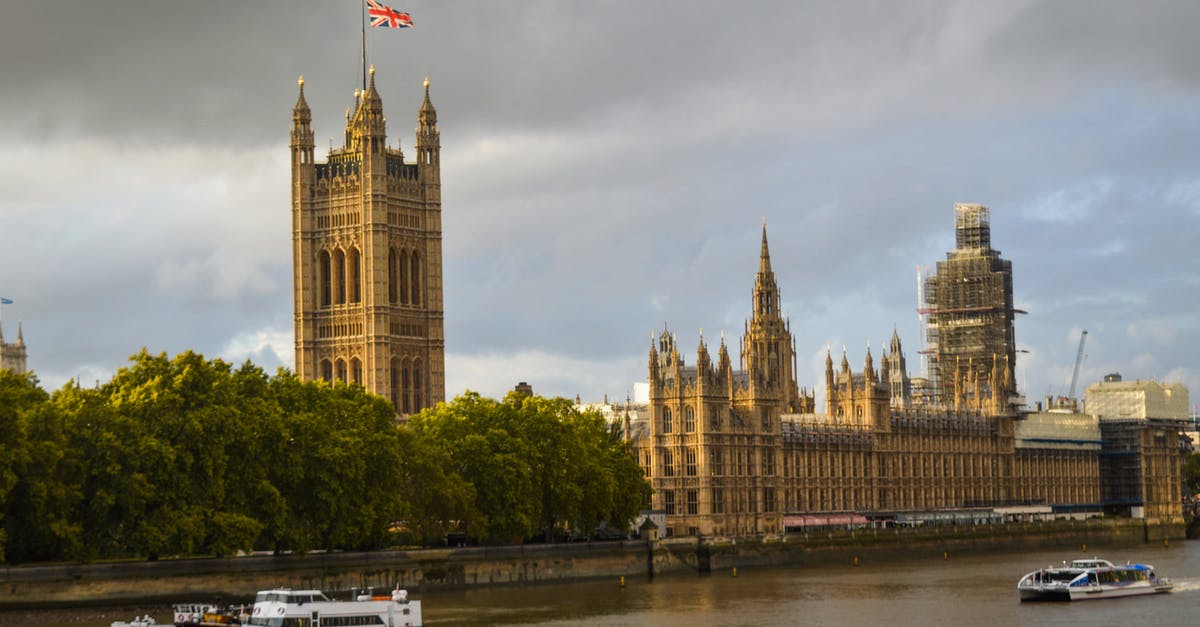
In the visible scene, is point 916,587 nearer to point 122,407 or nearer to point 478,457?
point 478,457

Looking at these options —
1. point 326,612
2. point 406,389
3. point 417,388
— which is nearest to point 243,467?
point 326,612

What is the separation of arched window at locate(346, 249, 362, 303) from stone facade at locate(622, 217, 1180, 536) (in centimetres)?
2874

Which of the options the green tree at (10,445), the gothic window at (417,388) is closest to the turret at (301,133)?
the gothic window at (417,388)

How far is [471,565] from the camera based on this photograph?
114812 millimetres

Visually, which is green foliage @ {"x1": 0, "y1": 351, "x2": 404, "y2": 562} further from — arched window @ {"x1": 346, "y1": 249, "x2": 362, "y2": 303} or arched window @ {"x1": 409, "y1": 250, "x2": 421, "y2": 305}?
arched window @ {"x1": 409, "y1": 250, "x2": 421, "y2": 305}

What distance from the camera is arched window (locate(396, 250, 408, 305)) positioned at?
18794 centimetres

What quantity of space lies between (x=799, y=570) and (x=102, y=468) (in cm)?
5292

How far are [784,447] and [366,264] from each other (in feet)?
143

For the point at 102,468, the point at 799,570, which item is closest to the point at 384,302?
the point at 799,570

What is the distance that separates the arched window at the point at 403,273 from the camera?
188 m

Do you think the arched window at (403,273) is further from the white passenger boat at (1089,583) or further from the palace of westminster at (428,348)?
the white passenger boat at (1089,583)

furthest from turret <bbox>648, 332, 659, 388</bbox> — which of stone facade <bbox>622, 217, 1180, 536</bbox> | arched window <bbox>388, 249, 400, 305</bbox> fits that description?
arched window <bbox>388, 249, 400, 305</bbox>

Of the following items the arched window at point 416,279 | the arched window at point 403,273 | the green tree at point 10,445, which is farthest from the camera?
the arched window at point 416,279

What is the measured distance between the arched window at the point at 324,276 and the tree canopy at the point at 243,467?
2485 inches
